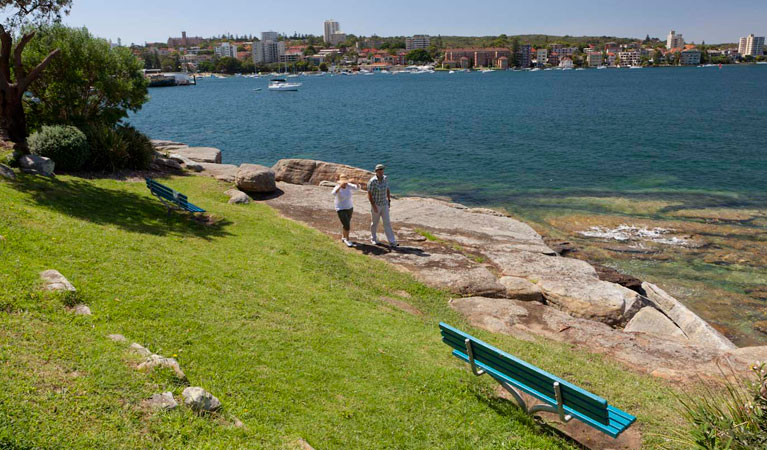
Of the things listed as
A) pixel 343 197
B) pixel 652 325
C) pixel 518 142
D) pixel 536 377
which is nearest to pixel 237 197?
pixel 343 197

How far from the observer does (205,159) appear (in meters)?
26.6

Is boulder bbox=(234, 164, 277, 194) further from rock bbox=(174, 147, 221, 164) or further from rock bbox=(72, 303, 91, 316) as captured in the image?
rock bbox=(72, 303, 91, 316)

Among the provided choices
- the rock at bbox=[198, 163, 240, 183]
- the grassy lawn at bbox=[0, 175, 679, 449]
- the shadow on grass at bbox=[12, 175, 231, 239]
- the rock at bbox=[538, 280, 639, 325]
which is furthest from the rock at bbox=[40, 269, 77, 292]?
the rock at bbox=[198, 163, 240, 183]

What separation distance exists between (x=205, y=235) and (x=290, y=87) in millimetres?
124357

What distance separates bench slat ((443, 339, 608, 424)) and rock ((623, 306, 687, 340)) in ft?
20.2

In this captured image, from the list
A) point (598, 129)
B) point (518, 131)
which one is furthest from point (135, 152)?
point (598, 129)

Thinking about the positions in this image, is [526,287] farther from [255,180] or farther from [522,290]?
[255,180]

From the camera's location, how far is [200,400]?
5738 millimetres

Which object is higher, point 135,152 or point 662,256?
point 135,152

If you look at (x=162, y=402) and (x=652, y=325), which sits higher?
(x=162, y=402)

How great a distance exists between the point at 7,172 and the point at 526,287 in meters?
13.6

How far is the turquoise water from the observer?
3180cm

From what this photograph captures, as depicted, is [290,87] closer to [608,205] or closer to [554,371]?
[608,205]

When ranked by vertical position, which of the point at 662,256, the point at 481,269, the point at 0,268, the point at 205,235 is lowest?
the point at 662,256
